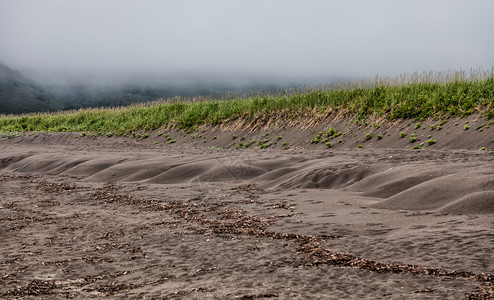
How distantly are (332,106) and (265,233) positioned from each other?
15.6 metres

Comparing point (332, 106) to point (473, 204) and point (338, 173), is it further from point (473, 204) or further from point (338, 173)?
point (473, 204)

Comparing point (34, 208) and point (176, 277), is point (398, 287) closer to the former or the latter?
point (176, 277)

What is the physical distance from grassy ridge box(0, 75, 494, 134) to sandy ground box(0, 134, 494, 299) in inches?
235

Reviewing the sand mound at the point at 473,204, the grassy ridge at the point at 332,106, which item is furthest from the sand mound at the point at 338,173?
the grassy ridge at the point at 332,106

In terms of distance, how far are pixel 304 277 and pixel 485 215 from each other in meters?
2.76

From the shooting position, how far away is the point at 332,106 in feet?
69.8

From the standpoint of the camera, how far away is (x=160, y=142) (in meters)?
25.6

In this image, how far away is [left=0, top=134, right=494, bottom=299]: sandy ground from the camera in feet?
14.2

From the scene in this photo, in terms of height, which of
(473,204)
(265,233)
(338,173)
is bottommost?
(265,233)

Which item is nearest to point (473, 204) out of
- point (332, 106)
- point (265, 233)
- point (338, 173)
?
point (265, 233)

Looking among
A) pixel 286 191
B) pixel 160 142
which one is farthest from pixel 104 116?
pixel 286 191

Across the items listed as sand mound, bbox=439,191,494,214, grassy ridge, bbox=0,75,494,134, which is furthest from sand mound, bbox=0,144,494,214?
grassy ridge, bbox=0,75,494,134

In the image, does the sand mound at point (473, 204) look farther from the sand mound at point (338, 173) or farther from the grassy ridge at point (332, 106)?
the grassy ridge at point (332, 106)

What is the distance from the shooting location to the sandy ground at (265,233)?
432 centimetres
